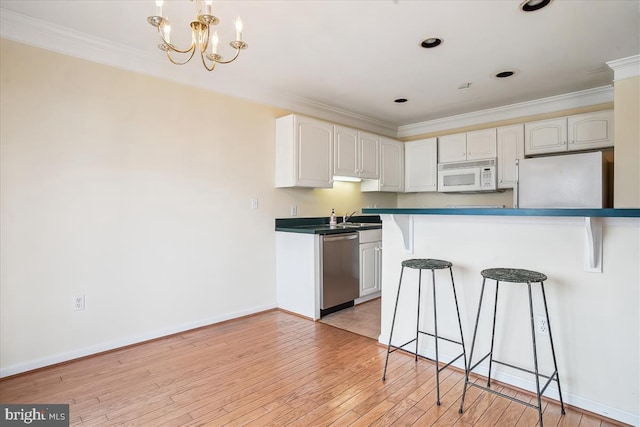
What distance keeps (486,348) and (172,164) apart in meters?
2.96

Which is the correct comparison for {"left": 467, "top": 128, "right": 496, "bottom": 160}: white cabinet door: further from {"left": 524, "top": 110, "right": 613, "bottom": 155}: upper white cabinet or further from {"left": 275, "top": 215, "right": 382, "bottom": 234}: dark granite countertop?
{"left": 275, "top": 215, "right": 382, "bottom": 234}: dark granite countertop

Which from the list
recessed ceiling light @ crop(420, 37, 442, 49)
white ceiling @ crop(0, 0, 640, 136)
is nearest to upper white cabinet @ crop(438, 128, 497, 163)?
white ceiling @ crop(0, 0, 640, 136)

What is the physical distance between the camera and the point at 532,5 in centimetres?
218

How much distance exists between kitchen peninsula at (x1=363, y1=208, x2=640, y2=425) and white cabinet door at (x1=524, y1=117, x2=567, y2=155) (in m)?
2.48

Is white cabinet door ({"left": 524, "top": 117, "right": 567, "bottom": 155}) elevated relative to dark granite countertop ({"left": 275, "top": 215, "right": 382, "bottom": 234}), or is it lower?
elevated

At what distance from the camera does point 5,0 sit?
2115mm

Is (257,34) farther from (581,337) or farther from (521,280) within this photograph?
(581,337)

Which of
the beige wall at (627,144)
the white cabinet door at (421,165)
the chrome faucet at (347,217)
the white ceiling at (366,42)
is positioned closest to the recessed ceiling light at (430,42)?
the white ceiling at (366,42)

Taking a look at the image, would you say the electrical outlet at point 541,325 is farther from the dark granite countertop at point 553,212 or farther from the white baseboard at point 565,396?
the dark granite countertop at point 553,212

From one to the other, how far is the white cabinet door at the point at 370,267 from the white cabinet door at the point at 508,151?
187 centimetres

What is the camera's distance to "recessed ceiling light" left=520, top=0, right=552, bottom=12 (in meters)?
2.13

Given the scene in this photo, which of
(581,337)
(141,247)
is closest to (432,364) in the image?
(581,337)

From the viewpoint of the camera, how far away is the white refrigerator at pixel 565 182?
3.26 meters

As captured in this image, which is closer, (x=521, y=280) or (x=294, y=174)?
(x=521, y=280)
